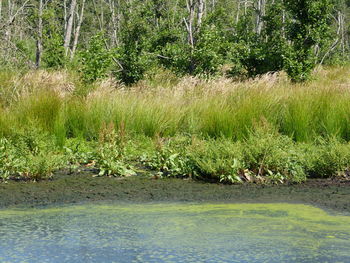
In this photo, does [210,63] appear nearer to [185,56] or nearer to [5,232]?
[185,56]

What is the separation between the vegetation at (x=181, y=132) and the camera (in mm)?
7488

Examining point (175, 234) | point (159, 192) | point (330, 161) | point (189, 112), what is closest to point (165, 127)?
point (189, 112)

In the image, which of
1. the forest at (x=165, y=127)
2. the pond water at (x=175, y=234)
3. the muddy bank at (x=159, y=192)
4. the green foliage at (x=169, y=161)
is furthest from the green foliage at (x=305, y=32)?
the pond water at (x=175, y=234)

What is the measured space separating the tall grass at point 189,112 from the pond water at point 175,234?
9.93 ft

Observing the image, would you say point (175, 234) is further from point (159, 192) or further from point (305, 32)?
point (305, 32)

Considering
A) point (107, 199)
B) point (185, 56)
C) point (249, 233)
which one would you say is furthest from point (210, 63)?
point (249, 233)

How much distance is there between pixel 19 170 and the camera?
24.4 ft

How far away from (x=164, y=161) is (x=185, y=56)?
32.6ft

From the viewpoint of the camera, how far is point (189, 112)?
1027cm

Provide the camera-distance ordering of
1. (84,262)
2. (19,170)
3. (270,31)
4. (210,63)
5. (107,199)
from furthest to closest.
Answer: (270,31), (210,63), (19,170), (107,199), (84,262)

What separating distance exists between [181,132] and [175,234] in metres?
5.12

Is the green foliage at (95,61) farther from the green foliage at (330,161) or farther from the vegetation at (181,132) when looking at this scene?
the green foliage at (330,161)

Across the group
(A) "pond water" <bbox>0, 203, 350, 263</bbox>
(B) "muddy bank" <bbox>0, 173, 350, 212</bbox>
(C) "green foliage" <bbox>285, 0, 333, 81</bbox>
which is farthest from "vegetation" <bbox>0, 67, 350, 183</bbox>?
(C) "green foliage" <bbox>285, 0, 333, 81</bbox>

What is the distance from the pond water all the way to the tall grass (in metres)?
3.03
